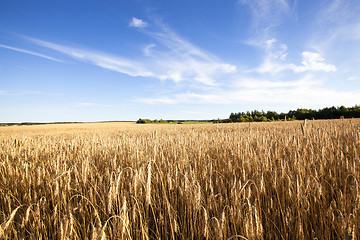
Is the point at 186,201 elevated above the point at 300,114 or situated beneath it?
situated beneath

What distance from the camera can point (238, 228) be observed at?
1.24 m

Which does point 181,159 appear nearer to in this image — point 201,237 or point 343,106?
point 201,237

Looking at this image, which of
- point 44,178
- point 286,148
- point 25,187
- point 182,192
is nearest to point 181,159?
point 182,192

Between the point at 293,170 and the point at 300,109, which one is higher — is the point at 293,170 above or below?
below

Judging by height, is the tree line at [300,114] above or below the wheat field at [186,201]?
above

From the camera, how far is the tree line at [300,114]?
31.7 meters

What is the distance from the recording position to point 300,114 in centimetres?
3791

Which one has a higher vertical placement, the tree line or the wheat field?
the tree line

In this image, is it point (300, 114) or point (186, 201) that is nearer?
point (186, 201)

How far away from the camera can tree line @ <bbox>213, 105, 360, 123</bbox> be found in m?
31.7

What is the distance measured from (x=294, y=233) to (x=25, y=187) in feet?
9.20

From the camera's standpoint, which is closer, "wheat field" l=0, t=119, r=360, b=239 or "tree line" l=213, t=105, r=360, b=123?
"wheat field" l=0, t=119, r=360, b=239

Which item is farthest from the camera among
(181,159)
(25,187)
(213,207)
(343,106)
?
(343,106)

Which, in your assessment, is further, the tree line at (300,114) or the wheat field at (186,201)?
the tree line at (300,114)
